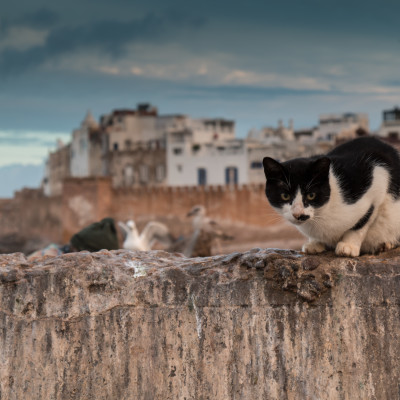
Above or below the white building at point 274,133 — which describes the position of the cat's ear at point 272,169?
below

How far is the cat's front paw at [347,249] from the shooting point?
4.66 m

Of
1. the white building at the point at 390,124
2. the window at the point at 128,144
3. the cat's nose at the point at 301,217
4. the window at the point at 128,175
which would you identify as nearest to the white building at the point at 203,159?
the window at the point at 128,175

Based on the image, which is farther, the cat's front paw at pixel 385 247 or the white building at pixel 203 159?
the white building at pixel 203 159

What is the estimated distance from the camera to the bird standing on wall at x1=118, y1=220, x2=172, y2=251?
45.7ft

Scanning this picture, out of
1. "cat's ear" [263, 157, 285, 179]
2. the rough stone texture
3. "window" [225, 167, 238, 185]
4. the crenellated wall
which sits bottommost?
the rough stone texture

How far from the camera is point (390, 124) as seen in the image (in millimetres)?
49656

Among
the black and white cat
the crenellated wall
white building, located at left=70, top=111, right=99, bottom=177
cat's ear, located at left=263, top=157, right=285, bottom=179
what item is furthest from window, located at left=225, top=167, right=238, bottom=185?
cat's ear, located at left=263, top=157, right=285, bottom=179

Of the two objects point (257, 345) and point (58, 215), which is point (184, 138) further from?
point (257, 345)

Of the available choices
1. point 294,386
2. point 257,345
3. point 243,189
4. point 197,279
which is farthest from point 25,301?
point 243,189

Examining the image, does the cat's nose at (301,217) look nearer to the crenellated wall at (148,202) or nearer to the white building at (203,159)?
the crenellated wall at (148,202)

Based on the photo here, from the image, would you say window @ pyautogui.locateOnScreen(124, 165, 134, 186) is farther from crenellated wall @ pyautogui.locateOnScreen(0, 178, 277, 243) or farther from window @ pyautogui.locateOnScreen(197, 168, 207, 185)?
crenellated wall @ pyautogui.locateOnScreen(0, 178, 277, 243)

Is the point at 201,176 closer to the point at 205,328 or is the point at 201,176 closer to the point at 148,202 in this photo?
the point at 148,202

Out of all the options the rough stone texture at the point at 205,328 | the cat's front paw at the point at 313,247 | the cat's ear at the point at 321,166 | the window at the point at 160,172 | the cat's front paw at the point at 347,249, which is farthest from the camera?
the window at the point at 160,172

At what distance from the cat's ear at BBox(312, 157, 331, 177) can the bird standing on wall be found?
363 inches
